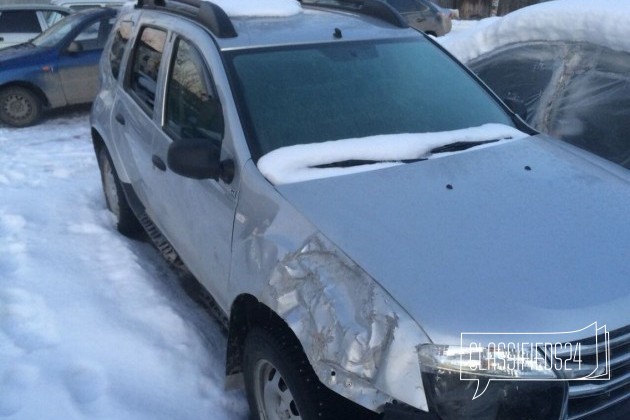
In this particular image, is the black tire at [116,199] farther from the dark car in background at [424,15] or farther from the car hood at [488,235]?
the dark car in background at [424,15]

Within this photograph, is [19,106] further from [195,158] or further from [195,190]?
[195,158]

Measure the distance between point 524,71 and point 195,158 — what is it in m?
2.88

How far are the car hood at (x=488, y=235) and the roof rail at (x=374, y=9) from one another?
1.23 metres

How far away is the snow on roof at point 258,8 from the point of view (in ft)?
11.9

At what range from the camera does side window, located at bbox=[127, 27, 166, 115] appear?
379cm

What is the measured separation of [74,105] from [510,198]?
8.05m

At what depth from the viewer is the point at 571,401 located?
195cm

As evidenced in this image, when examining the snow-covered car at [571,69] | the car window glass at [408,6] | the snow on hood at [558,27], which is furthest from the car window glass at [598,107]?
the car window glass at [408,6]

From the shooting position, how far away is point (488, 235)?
2.26m

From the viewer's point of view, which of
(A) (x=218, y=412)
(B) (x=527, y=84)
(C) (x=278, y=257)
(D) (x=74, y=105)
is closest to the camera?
(C) (x=278, y=257)

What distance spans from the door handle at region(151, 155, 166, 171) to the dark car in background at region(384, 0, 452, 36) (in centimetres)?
1170

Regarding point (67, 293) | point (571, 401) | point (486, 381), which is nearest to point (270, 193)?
point (486, 381)

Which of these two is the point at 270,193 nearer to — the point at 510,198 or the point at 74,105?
the point at 510,198

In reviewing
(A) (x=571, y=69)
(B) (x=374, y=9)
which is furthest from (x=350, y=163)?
(A) (x=571, y=69)
